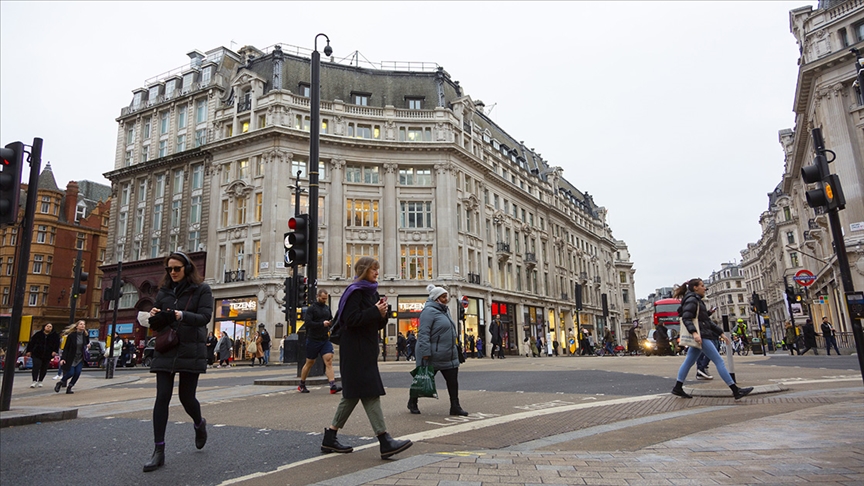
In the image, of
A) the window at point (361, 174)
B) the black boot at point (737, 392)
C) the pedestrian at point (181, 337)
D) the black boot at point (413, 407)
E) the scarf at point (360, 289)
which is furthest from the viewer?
the window at point (361, 174)

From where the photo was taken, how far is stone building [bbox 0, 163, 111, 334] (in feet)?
174

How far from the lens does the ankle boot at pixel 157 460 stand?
414 centimetres

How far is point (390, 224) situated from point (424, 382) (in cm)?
3306

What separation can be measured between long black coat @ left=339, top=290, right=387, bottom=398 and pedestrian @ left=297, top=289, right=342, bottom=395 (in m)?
4.91

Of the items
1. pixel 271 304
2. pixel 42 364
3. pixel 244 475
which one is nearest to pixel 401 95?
pixel 271 304

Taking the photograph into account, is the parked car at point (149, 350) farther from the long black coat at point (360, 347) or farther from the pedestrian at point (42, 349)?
the pedestrian at point (42, 349)

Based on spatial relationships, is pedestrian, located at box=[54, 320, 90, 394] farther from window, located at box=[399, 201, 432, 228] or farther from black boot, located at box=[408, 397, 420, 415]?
window, located at box=[399, 201, 432, 228]

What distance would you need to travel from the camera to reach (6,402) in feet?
23.0

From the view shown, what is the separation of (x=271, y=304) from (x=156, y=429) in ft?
108

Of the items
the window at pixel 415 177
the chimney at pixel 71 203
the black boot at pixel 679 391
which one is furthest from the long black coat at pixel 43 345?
the chimney at pixel 71 203

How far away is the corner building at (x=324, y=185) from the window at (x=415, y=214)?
86 mm

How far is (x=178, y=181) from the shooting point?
144 ft

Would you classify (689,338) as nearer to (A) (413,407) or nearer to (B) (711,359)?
(B) (711,359)

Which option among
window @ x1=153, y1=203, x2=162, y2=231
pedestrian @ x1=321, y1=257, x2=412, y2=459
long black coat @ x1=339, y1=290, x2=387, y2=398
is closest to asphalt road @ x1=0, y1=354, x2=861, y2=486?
pedestrian @ x1=321, y1=257, x2=412, y2=459
